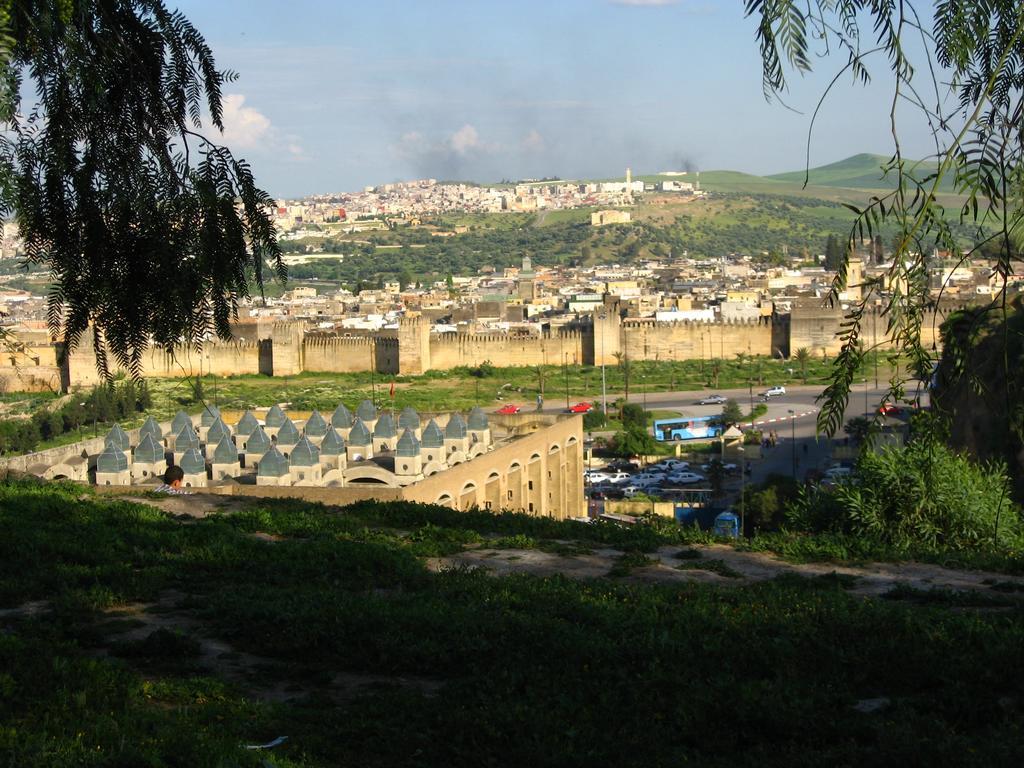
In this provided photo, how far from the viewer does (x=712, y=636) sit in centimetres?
384

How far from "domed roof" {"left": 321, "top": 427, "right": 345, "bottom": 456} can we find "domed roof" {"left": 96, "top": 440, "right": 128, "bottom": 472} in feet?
7.07

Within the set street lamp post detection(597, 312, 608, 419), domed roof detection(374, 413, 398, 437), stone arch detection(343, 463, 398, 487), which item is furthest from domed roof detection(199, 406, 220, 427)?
street lamp post detection(597, 312, 608, 419)

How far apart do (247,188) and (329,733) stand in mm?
1774

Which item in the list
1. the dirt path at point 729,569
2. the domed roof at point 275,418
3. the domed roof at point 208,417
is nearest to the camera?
the dirt path at point 729,569

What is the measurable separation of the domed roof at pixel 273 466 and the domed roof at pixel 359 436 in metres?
2.44

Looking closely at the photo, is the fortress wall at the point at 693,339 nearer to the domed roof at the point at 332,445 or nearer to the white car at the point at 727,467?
the white car at the point at 727,467

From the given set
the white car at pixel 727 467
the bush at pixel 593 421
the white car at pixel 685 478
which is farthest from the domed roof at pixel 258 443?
the bush at pixel 593 421

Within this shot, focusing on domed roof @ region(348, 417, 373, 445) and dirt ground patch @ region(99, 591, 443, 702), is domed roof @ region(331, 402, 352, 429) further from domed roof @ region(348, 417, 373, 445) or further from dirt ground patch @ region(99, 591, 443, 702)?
dirt ground patch @ region(99, 591, 443, 702)

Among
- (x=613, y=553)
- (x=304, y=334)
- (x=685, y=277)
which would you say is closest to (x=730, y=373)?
(x=304, y=334)

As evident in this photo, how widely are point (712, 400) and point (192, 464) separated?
19.6 m

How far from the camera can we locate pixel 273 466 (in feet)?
43.3

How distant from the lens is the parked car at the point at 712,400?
30.5 m

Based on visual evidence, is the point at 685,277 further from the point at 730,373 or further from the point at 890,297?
the point at 890,297

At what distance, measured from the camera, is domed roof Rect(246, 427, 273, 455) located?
14.8m
